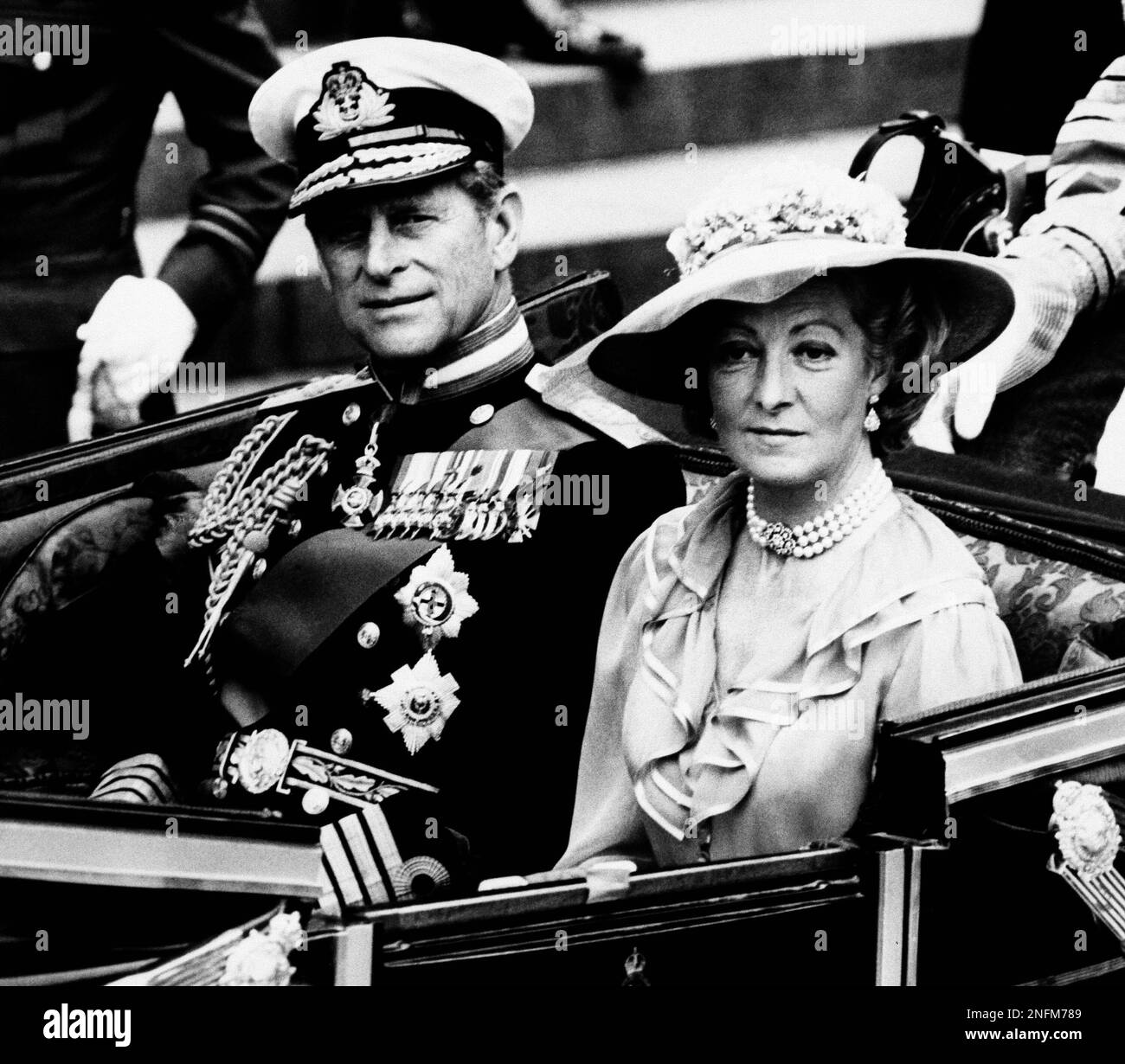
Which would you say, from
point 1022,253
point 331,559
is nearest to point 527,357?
point 331,559

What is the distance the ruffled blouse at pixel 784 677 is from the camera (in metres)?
2.41

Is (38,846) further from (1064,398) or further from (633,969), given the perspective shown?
(1064,398)

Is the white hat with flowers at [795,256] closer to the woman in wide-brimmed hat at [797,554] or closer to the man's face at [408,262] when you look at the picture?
the woman in wide-brimmed hat at [797,554]

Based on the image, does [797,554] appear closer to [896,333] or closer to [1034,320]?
[896,333]

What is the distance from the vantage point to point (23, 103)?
12.2 ft

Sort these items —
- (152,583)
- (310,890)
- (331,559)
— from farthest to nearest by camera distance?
(152,583), (331,559), (310,890)

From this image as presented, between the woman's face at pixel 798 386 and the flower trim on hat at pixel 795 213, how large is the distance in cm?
8

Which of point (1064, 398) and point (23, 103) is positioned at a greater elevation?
point (23, 103)

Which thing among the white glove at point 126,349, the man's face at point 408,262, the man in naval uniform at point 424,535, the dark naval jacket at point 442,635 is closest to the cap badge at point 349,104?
the man in naval uniform at point 424,535

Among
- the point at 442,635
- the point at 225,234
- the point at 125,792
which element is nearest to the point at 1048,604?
the point at 442,635

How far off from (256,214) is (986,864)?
6.67 feet

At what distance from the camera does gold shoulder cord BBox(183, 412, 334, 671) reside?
3160 millimetres

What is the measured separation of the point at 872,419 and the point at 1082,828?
554 mm

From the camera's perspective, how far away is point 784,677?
2.49m
